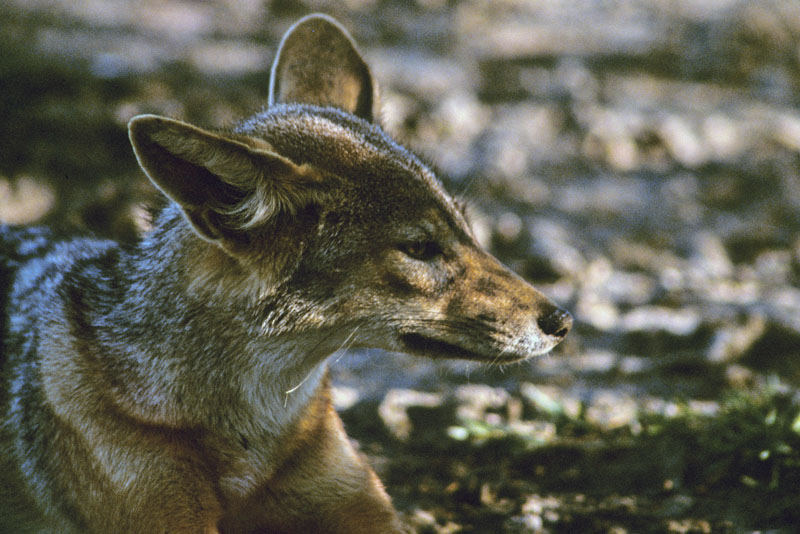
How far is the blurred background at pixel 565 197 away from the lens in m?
4.16

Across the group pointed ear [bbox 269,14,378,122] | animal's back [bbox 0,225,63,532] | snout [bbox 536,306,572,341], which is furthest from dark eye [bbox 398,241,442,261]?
animal's back [bbox 0,225,63,532]

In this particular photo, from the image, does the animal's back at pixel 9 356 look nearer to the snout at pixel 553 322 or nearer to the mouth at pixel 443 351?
the mouth at pixel 443 351

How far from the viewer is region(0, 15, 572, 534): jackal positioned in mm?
3176

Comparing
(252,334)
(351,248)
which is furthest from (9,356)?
(351,248)

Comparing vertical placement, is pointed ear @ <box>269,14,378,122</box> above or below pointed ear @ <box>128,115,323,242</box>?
above

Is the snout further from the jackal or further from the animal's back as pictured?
the animal's back

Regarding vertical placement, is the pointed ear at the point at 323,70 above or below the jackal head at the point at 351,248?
above

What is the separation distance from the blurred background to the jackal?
1.93ft

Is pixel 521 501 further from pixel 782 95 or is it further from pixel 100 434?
pixel 782 95

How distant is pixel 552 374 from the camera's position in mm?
5402

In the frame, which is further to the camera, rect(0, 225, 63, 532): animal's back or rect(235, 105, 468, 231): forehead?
rect(0, 225, 63, 532): animal's back

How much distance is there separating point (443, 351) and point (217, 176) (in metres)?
1.14

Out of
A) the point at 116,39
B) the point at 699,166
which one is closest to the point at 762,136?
the point at 699,166

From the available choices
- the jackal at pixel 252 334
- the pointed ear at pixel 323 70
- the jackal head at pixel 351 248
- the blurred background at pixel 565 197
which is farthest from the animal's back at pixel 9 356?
the pointed ear at pixel 323 70
